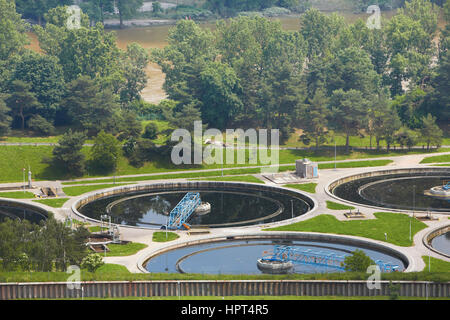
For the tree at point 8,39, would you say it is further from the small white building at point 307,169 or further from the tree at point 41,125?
the small white building at point 307,169

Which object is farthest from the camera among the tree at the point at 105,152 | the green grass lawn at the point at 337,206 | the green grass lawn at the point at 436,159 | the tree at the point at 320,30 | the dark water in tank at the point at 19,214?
the tree at the point at 320,30

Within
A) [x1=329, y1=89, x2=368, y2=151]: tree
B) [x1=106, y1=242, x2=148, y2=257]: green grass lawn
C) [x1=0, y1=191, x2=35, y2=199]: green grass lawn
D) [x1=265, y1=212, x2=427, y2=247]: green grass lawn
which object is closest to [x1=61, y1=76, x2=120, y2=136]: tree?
[x1=0, y1=191, x2=35, y2=199]: green grass lawn

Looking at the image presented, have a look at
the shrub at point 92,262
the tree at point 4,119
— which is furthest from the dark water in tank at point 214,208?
the tree at point 4,119

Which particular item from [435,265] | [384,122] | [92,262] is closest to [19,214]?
[92,262]

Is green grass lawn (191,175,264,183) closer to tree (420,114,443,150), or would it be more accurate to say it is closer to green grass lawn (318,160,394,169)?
green grass lawn (318,160,394,169)

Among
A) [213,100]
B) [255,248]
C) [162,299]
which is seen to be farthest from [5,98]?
[162,299]

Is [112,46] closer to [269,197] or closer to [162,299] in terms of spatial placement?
[269,197]
